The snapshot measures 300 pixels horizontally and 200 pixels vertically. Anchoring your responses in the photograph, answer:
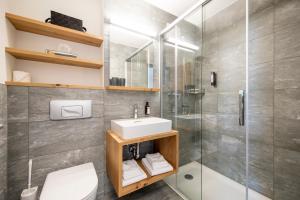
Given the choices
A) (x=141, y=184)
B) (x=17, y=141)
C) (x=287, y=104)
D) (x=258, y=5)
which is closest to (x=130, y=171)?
(x=141, y=184)

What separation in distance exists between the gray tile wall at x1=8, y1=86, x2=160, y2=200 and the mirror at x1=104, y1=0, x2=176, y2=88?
1.02 ft

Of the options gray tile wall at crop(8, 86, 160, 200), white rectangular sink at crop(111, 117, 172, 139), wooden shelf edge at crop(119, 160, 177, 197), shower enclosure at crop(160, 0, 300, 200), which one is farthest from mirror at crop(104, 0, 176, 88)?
wooden shelf edge at crop(119, 160, 177, 197)

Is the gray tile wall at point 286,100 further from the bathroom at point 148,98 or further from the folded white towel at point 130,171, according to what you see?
the folded white towel at point 130,171

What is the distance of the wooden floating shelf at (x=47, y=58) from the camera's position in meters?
1.05

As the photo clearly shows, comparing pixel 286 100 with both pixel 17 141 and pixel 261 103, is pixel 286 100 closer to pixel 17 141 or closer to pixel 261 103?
pixel 261 103

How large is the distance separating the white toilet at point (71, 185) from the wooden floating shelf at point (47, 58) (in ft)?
3.35

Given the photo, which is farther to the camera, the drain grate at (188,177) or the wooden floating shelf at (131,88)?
the drain grate at (188,177)

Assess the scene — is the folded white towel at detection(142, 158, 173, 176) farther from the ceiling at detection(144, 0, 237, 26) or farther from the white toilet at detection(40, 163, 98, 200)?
the ceiling at detection(144, 0, 237, 26)

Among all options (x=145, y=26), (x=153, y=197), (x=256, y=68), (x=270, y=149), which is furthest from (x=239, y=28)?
(x=153, y=197)

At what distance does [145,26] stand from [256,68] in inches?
59.3

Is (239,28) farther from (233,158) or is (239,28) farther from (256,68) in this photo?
(233,158)

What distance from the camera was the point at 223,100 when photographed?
190 centimetres

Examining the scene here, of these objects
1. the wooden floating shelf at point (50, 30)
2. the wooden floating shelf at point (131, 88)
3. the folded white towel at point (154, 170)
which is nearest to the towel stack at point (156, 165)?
the folded white towel at point (154, 170)

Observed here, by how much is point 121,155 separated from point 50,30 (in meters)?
1.31
